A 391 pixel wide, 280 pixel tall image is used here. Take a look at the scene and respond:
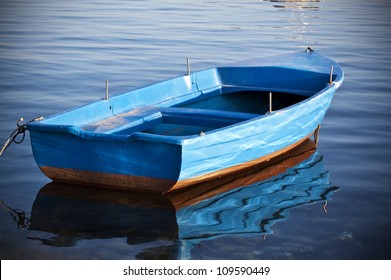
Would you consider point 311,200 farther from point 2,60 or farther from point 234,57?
point 2,60

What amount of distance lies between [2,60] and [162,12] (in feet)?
36.1

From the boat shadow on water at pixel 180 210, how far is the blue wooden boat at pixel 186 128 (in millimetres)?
184

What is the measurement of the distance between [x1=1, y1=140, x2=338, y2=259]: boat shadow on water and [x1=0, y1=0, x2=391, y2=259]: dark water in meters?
0.02

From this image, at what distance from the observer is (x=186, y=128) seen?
9.88 metres

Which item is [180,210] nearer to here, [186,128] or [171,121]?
[171,121]

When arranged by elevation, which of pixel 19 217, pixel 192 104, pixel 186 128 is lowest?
pixel 19 217

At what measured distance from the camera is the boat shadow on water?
7458mm

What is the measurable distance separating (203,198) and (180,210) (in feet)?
1.48

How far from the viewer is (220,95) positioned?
11.4 m

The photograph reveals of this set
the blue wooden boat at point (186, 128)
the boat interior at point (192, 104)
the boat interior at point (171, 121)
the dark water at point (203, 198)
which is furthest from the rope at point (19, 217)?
the boat interior at point (171, 121)

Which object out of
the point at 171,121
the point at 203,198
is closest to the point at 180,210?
the point at 203,198

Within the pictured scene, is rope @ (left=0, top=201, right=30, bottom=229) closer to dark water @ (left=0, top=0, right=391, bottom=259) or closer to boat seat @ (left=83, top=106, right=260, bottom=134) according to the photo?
dark water @ (left=0, top=0, right=391, bottom=259)

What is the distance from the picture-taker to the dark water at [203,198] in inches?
286

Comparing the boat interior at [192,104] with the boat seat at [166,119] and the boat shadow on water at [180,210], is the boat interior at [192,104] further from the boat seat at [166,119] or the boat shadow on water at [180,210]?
the boat shadow on water at [180,210]
